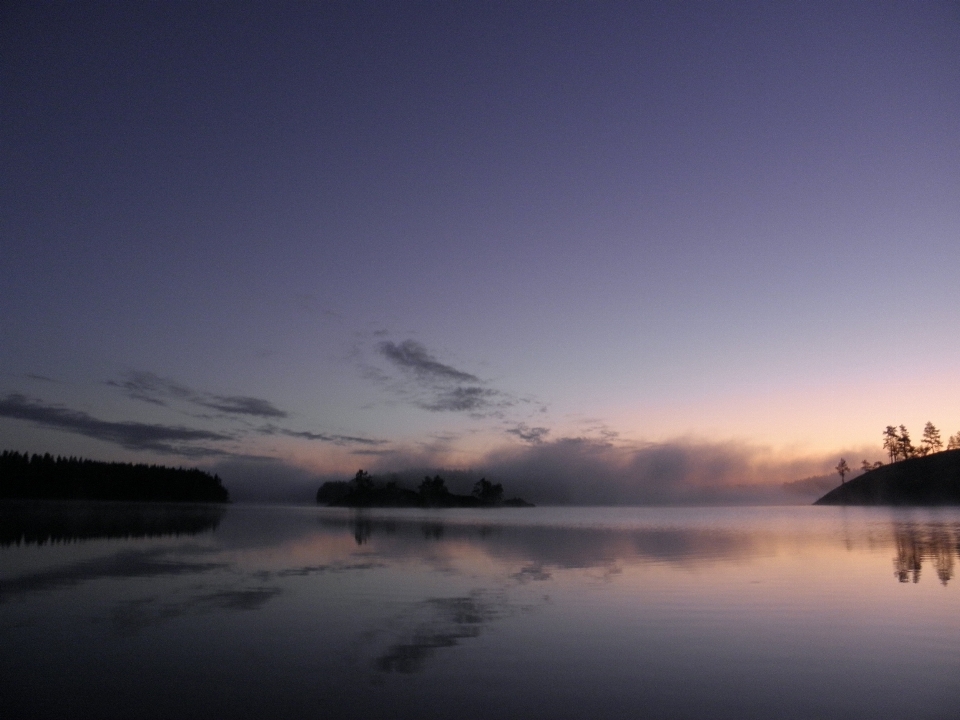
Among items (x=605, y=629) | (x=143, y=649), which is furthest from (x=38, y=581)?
(x=605, y=629)

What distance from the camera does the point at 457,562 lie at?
4319 cm

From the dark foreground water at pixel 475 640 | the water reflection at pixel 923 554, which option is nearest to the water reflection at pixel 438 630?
the dark foreground water at pixel 475 640

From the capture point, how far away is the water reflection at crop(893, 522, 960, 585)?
35500 millimetres

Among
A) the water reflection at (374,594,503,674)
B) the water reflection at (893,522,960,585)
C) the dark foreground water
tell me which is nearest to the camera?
the dark foreground water

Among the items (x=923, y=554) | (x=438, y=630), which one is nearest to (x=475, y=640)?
(x=438, y=630)

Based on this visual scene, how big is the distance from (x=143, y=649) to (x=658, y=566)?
3084 cm

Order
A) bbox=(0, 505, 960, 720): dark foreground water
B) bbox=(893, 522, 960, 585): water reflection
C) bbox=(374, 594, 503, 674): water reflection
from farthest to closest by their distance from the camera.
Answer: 1. bbox=(893, 522, 960, 585): water reflection
2. bbox=(374, 594, 503, 674): water reflection
3. bbox=(0, 505, 960, 720): dark foreground water

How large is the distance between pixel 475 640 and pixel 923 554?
42.9 m

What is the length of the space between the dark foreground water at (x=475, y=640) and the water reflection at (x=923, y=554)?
47 centimetres

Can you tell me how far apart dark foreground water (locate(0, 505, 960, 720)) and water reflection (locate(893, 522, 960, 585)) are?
1.54 ft

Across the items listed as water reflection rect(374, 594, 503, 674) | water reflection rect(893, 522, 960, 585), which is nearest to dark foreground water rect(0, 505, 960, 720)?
water reflection rect(374, 594, 503, 674)

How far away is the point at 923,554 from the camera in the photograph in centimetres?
4625

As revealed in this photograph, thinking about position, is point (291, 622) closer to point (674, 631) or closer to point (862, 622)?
point (674, 631)

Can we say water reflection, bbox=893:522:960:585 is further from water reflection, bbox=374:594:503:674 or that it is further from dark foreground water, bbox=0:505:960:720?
water reflection, bbox=374:594:503:674
